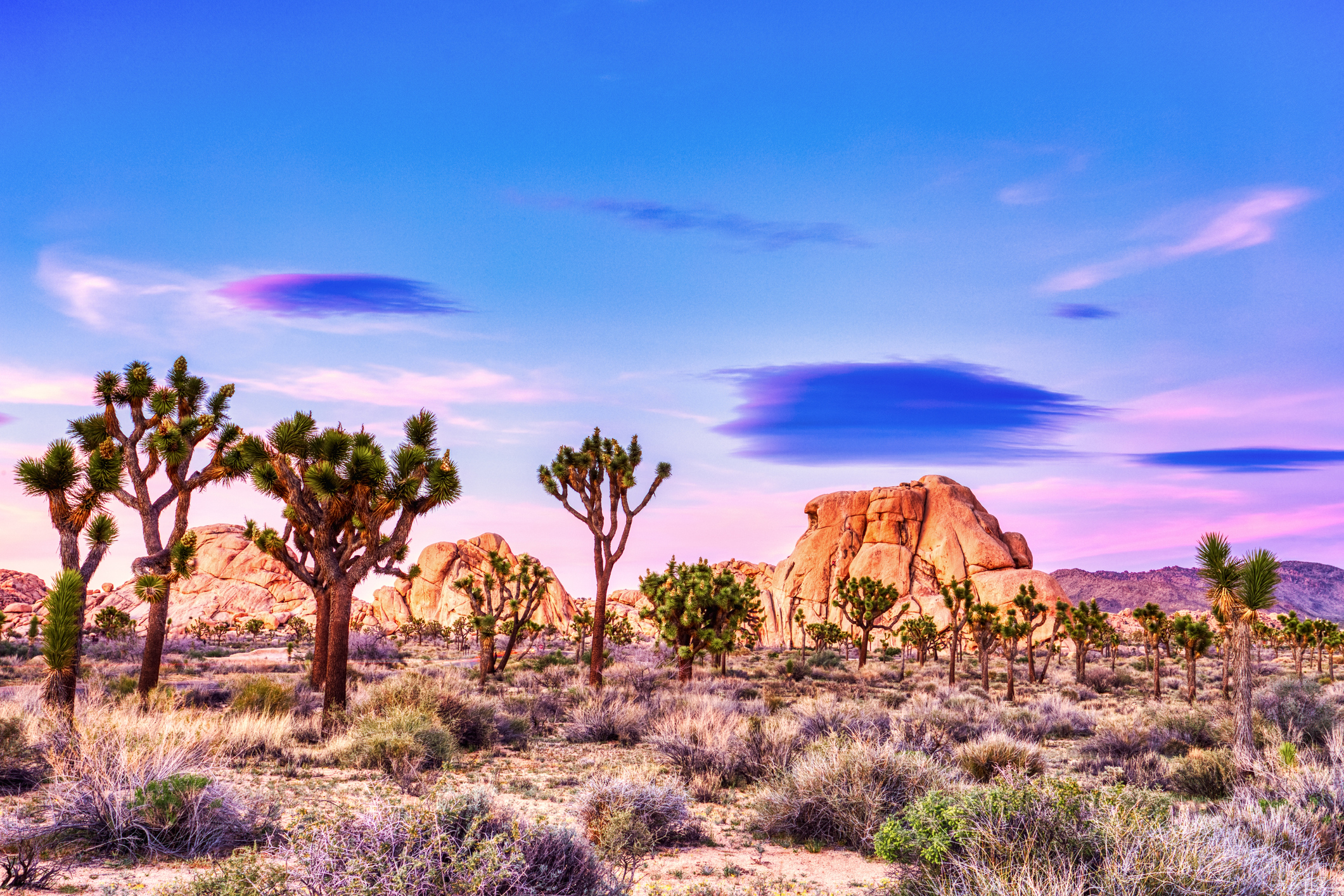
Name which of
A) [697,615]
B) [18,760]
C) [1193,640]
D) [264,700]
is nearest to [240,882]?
[18,760]

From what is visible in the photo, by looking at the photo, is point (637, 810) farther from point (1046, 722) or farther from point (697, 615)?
point (697, 615)

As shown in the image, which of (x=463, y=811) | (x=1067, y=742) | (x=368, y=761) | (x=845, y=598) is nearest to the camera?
(x=463, y=811)

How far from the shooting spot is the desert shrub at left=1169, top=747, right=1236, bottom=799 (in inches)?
467

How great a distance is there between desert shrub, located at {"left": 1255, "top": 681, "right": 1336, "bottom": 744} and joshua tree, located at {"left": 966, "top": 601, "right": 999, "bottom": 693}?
14.3m

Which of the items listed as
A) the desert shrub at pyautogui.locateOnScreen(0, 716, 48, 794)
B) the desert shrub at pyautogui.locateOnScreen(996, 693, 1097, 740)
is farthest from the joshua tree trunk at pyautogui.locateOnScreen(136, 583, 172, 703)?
the desert shrub at pyautogui.locateOnScreen(996, 693, 1097, 740)

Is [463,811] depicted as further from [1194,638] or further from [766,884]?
[1194,638]

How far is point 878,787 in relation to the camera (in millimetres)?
9578

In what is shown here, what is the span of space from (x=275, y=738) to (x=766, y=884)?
32.9 ft

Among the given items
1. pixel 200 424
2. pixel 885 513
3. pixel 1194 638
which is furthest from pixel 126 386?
pixel 885 513

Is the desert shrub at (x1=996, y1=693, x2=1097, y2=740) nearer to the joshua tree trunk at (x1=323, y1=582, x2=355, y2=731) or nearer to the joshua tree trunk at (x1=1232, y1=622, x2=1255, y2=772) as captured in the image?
the joshua tree trunk at (x1=1232, y1=622, x2=1255, y2=772)

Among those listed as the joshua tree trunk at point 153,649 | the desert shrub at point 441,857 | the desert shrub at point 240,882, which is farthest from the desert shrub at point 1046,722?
the joshua tree trunk at point 153,649

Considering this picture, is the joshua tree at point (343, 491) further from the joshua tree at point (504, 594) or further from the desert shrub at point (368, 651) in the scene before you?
the desert shrub at point (368, 651)

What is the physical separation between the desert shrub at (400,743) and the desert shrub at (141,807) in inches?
155

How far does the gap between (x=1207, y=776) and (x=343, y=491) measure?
16.5m
